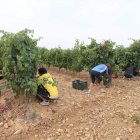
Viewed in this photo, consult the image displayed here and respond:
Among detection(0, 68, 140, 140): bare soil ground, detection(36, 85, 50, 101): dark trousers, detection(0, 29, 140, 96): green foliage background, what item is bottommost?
detection(0, 68, 140, 140): bare soil ground

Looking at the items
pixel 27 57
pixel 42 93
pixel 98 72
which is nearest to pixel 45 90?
pixel 42 93

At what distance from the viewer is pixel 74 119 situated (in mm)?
9766

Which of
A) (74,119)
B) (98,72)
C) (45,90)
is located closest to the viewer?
(74,119)

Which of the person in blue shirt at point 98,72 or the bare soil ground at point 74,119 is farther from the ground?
the person in blue shirt at point 98,72

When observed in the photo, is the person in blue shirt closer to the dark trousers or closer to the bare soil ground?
the bare soil ground

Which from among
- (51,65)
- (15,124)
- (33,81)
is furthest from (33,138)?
(51,65)

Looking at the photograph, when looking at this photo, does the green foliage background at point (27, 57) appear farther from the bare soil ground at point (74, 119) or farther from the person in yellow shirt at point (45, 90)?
the bare soil ground at point (74, 119)

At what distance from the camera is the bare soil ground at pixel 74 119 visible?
9086 mm

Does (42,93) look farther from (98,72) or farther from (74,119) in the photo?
(98,72)

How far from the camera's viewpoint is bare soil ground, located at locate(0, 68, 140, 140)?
9.09 metres

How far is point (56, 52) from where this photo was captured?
18.2m

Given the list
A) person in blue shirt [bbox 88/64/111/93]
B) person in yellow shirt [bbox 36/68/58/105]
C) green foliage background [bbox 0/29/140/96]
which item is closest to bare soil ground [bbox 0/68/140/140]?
person in yellow shirt [bbox 36/68/58/105]

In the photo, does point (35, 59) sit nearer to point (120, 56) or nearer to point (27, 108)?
point (27, 108)

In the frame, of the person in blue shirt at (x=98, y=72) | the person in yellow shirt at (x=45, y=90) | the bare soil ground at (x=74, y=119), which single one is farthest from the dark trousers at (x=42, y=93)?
the person in blue shirt at (x=98, y=72)
